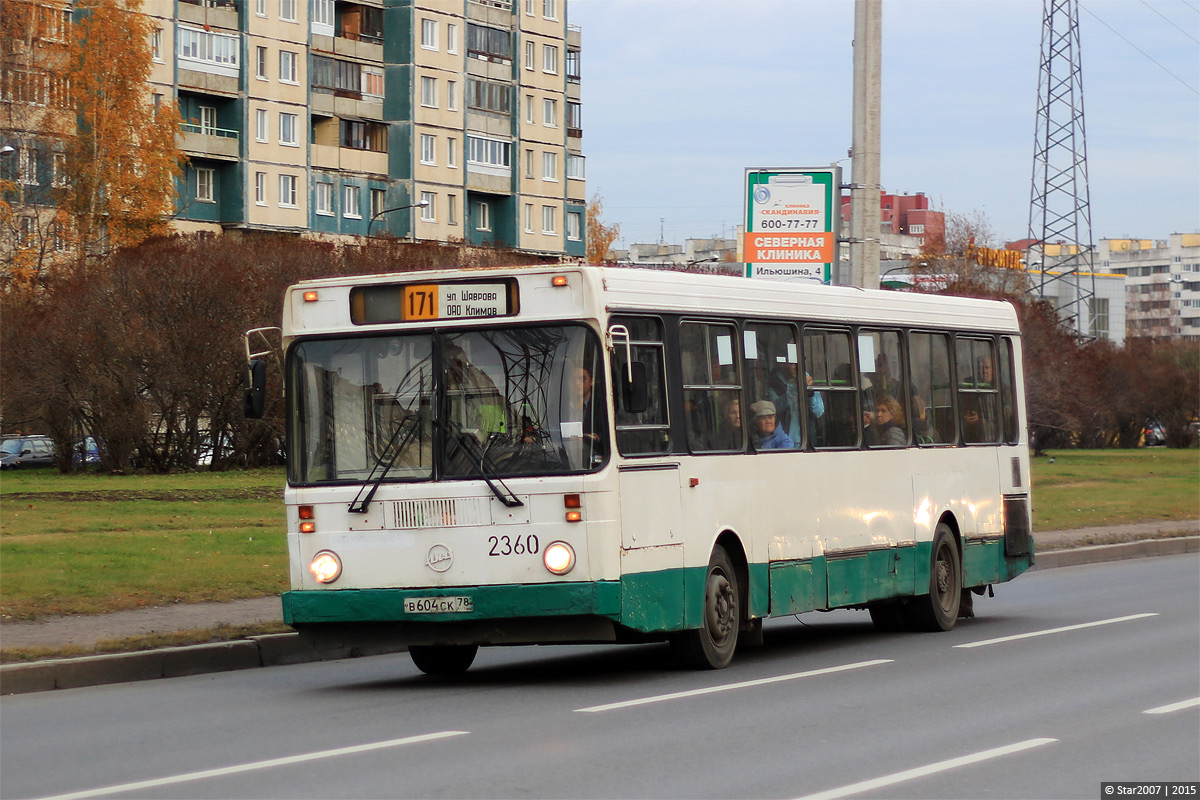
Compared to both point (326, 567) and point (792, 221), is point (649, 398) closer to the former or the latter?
point (326, 567)

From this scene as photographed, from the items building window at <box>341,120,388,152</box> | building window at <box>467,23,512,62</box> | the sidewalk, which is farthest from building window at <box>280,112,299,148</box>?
the sidewalk

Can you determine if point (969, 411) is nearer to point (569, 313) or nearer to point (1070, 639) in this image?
point (1070, 639)

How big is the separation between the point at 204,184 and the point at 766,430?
65655 mm

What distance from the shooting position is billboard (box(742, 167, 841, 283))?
26078 millimetres

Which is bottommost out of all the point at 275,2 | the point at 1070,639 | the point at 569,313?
the point at 1070,639

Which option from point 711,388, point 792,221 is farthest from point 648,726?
point 792,221

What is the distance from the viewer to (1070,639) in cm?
1541

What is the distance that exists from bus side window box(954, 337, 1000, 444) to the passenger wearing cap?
12.4 ft

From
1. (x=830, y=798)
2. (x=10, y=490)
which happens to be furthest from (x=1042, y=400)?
(x=830, y=798)

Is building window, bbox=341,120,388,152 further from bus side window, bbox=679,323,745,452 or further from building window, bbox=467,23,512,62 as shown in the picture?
bus side window, bbox=679,323,745,452

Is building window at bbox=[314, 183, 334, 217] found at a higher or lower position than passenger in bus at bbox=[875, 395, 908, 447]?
higher

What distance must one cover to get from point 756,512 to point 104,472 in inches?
1288

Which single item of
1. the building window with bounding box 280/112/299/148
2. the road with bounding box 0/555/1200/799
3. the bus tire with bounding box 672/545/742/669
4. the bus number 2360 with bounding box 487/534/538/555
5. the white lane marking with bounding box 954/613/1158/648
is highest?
the building window with bounding box 280/112/299/148

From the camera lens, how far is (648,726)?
1016 cm
